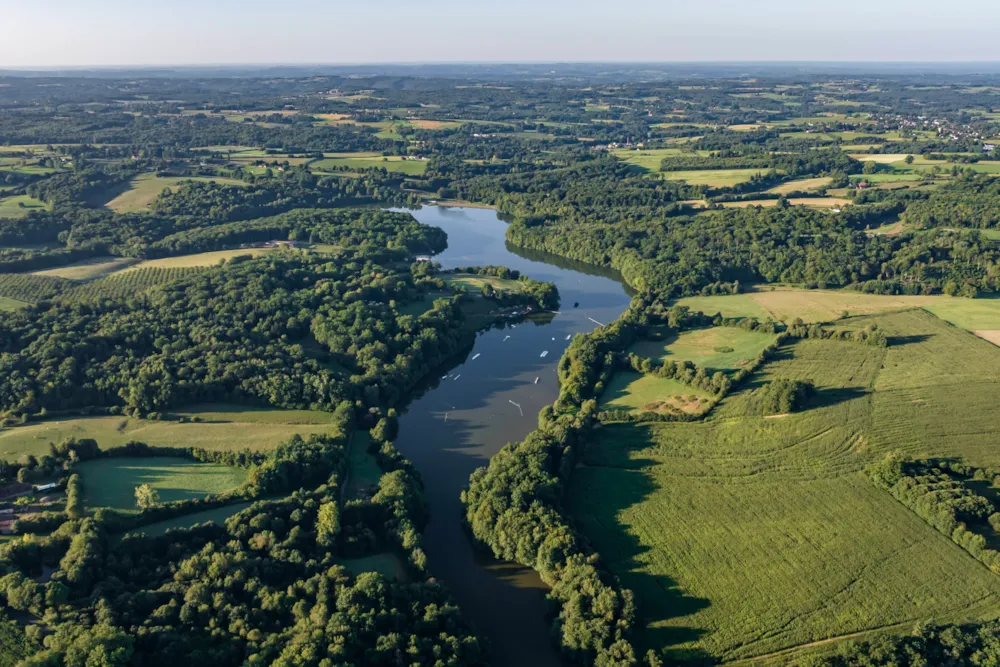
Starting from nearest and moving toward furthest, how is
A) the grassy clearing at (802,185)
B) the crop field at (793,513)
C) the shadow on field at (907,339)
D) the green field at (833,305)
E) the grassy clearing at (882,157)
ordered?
1. the crop field at (793,513)
2. the shadow on field at (907,339)
3. the green field at (833,305)
4. the grassy clearing at (802,185)
5. the grassy clearing at (882,157)

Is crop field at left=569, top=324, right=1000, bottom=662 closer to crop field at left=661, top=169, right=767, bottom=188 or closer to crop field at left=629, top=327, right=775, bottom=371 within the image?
crop field at left=629, top=327, right=775, bottom=371

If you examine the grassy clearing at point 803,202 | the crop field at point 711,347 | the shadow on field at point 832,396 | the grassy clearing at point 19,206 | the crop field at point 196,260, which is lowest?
the shadow on field at point 832,396

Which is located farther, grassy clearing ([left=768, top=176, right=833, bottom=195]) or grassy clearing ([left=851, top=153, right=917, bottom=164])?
grassy clearing ([left=851, top=153, right=917, bottom=164])

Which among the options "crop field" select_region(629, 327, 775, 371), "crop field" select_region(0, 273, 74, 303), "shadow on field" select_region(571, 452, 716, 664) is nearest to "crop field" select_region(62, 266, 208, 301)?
"crop field" select_region(0, 273, 74, 303)

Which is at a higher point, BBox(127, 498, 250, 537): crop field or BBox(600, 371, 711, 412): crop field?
BBox(600, 371, 711, 412): crop field

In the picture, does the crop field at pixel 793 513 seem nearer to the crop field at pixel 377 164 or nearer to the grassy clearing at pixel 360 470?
the grassy clearing at pixel 360 470

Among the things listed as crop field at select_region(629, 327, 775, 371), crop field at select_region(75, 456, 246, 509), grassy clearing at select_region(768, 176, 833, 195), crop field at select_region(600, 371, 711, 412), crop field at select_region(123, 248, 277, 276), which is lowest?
crop field at select_region(75, 456, 246, 509)

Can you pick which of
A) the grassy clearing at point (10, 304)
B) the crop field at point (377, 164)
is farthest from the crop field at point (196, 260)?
the crop field at point (377, 164)
